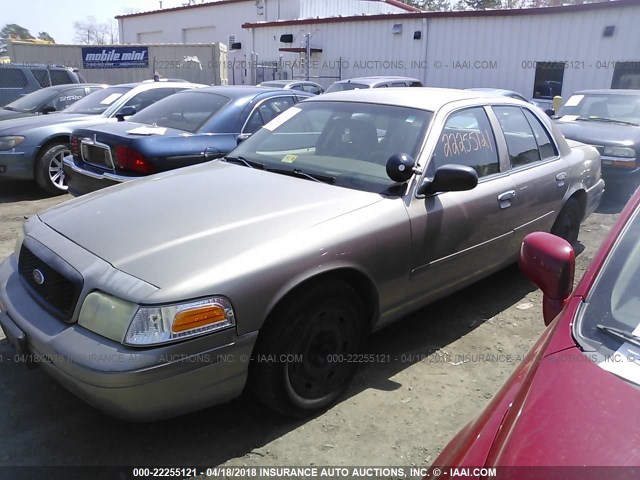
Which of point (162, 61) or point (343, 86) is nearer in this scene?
point (343, 86)

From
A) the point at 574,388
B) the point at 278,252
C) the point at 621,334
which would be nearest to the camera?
the point at 574,388

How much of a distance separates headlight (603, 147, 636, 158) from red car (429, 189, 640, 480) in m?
6.42

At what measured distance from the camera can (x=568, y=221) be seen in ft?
15.5

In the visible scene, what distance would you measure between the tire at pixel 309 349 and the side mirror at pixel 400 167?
0.70m

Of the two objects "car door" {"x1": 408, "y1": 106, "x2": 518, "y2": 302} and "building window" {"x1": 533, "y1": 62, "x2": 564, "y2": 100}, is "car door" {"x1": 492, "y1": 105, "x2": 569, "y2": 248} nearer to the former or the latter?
"car door" {"x1": 408, "y1": 106, "x2": 518, "y2": 302}

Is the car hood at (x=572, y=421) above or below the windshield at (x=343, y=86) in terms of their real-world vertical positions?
below

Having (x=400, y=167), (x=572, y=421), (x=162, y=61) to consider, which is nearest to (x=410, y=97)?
(x=400, y=167)

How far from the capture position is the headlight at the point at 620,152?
24.4 feet

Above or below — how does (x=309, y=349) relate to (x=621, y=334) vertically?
below

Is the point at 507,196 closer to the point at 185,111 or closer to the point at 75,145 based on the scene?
the point at 185,111

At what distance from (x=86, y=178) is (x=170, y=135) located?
0.93 metres

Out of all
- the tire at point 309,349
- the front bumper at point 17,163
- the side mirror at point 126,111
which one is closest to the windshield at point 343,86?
the side mirror at point 126,111

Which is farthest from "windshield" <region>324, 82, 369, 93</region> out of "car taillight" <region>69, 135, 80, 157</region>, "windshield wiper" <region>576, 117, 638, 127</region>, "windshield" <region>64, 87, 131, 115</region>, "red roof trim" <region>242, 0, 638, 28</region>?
"car taillight" <region>69, 135, 80, 157</region>

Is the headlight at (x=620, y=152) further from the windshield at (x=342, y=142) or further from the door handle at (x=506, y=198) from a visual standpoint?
the windshield at (x=342, y=142)
